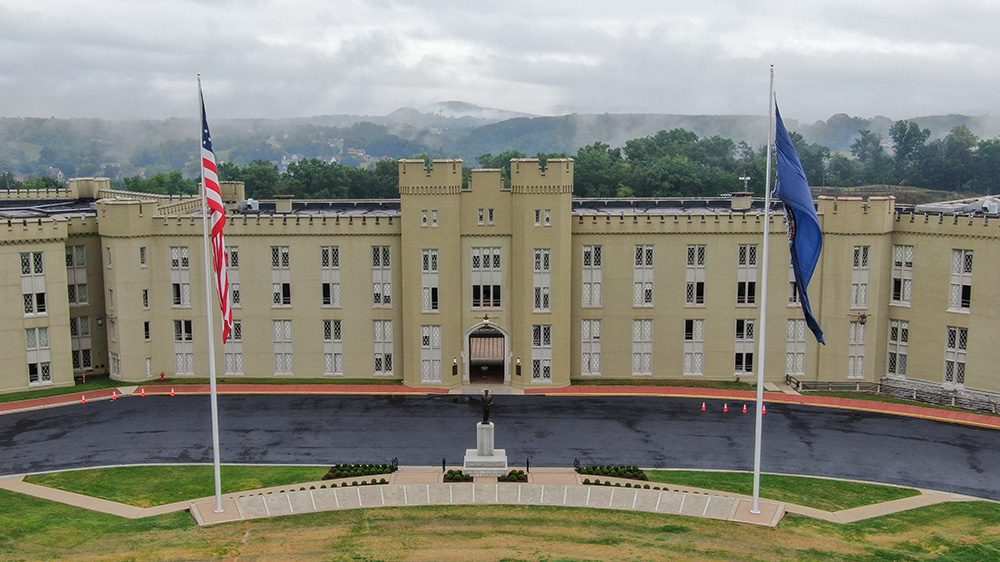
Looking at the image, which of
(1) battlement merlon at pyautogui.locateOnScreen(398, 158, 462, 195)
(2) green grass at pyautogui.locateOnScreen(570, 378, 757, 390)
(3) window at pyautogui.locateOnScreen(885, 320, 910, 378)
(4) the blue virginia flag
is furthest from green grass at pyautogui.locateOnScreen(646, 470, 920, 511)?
(1) battlement merlon at pyautogui.locateOnScreen(398, 158, 462, 195)

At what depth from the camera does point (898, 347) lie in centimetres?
6731

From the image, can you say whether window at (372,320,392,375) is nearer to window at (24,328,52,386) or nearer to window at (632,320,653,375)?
window at (632,320,653,375)

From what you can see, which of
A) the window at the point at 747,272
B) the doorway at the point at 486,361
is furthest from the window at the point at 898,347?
the doorway at the point at 486,361

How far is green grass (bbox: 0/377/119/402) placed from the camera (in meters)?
64.5

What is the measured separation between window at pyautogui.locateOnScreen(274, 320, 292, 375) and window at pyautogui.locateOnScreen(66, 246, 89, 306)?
14.5 meters

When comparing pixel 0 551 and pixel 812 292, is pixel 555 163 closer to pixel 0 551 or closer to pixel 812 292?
pixel 812 292

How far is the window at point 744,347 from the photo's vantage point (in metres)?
68.8

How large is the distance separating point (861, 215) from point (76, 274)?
5712 centimetres

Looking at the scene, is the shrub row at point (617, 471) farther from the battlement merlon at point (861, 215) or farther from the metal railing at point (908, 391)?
the battlement merlon at point (861, 215)

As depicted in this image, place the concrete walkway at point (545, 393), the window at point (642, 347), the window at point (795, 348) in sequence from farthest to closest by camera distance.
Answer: the window at point (642, 347)
the window at point (795, 348)
the concrete walkway at point (545, 393)

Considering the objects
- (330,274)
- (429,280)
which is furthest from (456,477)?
(330,274)

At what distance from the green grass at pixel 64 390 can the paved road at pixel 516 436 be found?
3551 millimetres

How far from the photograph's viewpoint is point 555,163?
65.1 m

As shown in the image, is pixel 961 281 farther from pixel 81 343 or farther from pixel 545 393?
pixel 81 343
